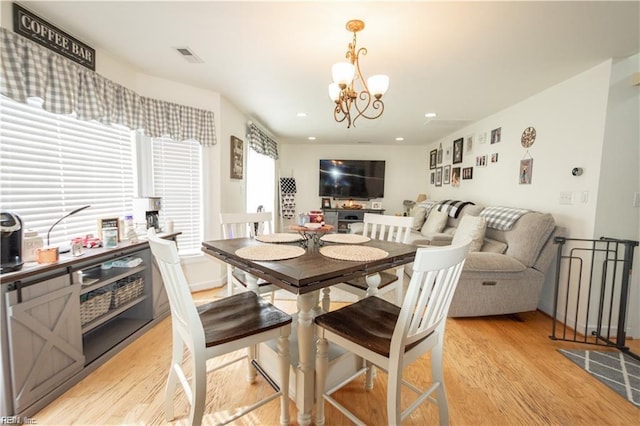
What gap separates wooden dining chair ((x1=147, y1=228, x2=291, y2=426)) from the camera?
1.05 meters

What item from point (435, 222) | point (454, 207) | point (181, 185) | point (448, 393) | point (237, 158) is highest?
point (237, 158)

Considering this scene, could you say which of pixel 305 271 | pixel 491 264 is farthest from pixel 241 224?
pixel 491 264

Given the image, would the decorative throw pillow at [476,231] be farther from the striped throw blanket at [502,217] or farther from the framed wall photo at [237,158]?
the framed wall photo at [237,158]

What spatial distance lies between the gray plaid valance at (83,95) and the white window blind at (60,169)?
0.42 feet

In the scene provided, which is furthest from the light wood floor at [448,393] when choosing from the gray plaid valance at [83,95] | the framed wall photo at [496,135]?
the framed wall photo at [496,135]

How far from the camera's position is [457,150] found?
4438mm

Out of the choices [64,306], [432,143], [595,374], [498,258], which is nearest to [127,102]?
[64,306]

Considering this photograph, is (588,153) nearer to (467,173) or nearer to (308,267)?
(467,173)

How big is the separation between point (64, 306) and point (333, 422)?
5.19ft

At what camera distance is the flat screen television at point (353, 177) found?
6.11m

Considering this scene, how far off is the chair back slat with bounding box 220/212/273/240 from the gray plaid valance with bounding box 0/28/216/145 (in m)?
1.16

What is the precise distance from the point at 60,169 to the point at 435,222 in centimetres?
411

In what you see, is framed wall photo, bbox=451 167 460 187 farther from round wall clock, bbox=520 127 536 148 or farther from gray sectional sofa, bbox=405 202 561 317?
gray sectional sofa, bbox=405 202 561 317

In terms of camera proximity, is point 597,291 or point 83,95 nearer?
point 83,95
